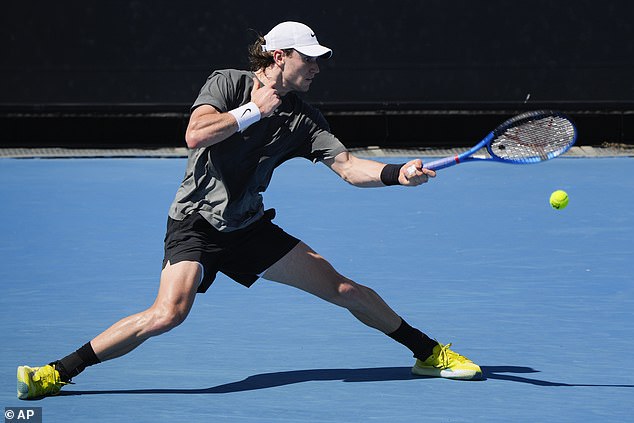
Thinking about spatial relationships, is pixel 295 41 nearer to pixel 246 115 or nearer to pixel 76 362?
pixel 246 115

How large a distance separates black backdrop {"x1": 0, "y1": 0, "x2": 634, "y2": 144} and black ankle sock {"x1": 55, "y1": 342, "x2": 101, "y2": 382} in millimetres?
9188

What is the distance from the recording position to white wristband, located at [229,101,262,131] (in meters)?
4.90

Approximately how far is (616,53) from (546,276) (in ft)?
23.1

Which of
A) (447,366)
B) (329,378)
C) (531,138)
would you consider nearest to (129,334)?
(329,378)

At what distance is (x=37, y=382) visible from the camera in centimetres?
489

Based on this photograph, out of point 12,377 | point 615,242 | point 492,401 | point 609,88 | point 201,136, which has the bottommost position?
point 492,401

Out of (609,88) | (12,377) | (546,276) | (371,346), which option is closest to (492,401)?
(371,346)

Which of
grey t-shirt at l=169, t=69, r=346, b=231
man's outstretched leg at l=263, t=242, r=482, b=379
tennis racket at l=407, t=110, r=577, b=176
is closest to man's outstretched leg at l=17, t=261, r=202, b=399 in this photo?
grey t-shirt at l=169, t=69, r=346, b=231

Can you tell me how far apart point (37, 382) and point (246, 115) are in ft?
4.21

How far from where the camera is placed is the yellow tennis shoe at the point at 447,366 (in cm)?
524

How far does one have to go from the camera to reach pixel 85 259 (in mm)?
8125

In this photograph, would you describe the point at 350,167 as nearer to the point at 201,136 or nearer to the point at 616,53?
the point at 201,136

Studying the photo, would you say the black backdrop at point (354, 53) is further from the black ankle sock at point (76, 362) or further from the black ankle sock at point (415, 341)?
the black ankle sock at point (76, 362)

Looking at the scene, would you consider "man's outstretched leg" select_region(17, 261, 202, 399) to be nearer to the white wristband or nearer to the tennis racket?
the white wristband
